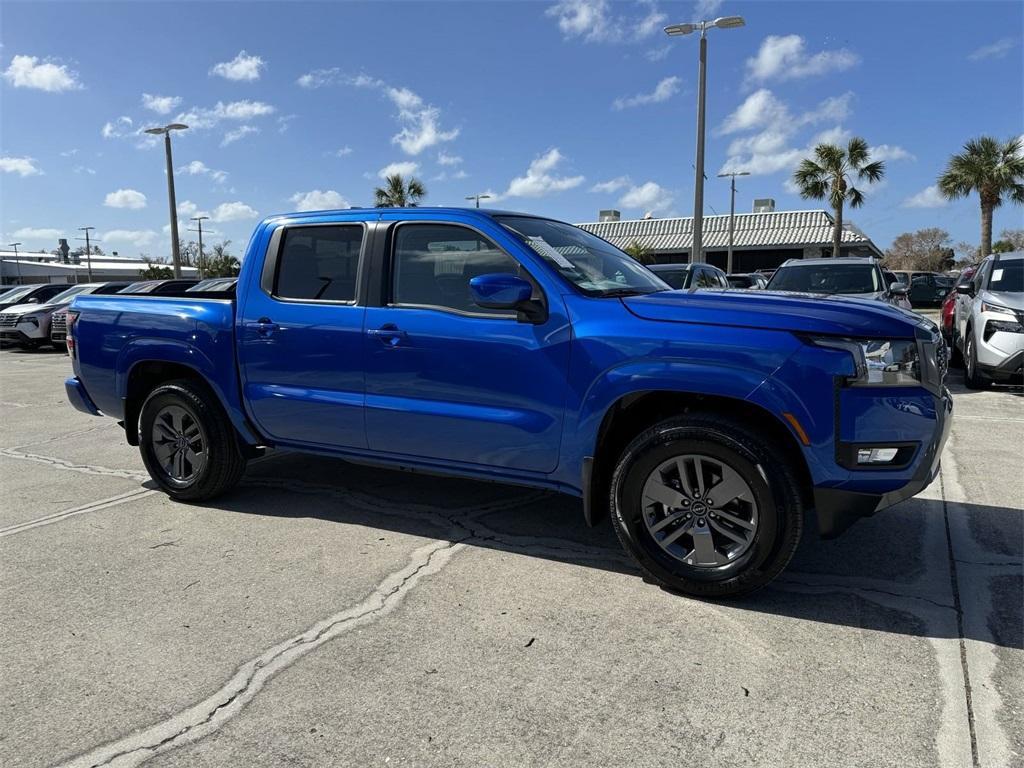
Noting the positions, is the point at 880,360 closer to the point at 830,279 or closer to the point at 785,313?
the point at 785,313

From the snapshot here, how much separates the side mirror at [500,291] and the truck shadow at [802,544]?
142 cm

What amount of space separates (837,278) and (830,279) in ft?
0.28

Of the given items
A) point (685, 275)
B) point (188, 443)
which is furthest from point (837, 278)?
point (188, 443)

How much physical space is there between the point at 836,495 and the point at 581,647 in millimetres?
1274

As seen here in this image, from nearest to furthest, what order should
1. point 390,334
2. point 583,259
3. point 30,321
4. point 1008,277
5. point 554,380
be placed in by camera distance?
1. point 554,380
2. point 390,334
3. point 583,259
4. point 1008,277
5. point 30,321

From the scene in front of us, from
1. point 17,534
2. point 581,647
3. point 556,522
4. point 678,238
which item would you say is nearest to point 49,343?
point 17,534

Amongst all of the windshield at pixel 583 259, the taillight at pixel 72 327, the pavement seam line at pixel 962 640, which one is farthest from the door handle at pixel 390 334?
the pavement seam line at pixel 962 640

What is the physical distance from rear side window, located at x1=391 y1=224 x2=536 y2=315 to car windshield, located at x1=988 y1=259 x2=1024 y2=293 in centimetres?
797

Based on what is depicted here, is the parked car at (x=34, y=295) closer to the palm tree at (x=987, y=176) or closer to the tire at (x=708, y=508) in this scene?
the tire at (x=708, y=508)

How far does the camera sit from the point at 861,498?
3258 millimetres

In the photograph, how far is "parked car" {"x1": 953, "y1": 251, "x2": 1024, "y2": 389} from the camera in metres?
8.66

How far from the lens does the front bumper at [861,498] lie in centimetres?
325

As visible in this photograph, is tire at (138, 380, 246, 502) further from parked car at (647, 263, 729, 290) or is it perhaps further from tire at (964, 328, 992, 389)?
tire at (964, 328, 992, 389)

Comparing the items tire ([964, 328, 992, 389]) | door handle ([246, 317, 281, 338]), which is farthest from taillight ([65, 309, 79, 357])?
tire ([964, 328, 992, 389])
